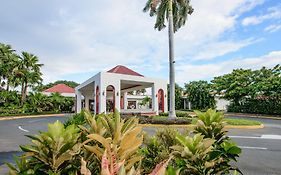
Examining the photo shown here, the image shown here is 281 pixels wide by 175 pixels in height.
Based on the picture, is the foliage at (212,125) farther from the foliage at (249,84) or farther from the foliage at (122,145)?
the foliage at (249,84)

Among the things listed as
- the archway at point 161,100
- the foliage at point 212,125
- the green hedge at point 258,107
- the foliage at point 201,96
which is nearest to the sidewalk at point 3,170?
the foliage at point 212,125

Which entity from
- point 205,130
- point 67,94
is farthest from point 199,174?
point 67,94

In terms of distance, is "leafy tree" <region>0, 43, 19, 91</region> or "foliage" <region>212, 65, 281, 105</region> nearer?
"foliage" <region>212, 65, 281, 105</region>

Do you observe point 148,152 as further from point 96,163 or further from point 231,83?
point 231,83

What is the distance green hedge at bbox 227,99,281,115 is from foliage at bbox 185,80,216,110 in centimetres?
335

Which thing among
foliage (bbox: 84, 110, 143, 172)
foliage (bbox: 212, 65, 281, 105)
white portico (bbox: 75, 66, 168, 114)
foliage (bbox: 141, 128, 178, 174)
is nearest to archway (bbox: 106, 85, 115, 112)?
white portico (bbox: 75, 66, 168, 114)

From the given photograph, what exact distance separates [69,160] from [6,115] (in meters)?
36.5

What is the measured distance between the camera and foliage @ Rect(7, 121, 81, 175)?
2.26 meters

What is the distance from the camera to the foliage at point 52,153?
2.26m

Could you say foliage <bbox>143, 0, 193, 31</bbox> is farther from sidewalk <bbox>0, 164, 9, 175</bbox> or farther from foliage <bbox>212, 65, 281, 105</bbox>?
foliage <bbox>212, 65, 281, 105</bbox>

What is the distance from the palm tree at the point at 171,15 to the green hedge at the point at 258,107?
19.0 m

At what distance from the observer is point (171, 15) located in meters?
19.7

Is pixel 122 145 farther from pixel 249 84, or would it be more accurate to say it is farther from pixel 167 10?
pixel 249 84

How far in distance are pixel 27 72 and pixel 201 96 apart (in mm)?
27532
